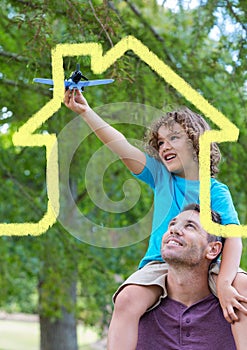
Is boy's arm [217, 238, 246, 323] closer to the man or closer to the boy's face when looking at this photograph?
the man

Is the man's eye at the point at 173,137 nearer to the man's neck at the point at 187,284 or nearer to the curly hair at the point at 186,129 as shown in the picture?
the curly hair at the point at 186,129

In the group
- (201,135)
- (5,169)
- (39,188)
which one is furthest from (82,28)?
(39,188)

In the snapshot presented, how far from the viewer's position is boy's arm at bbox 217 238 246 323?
212 centimetres

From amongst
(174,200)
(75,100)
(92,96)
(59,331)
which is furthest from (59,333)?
(75,100)

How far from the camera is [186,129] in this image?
93.9 inches

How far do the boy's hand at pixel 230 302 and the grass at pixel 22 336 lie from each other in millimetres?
7920

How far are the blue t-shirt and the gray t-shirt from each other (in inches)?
7.7

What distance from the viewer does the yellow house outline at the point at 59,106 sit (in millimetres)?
2234

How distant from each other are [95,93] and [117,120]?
59cm

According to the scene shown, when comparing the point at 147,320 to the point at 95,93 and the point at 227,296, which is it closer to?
the point at 227,296

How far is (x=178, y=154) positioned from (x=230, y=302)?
528 millimetres

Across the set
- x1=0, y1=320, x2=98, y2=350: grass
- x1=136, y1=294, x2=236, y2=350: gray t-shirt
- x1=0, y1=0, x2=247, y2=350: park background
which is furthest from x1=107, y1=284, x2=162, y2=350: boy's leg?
x1=0, y1=320, x2=98, y2=350: grass

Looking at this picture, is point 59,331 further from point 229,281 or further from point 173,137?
point 229,281

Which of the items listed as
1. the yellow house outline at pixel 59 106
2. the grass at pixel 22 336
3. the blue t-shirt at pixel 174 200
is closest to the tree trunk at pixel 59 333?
the grass at pixel 22 336
